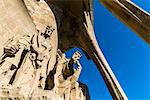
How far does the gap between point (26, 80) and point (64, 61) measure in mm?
3595

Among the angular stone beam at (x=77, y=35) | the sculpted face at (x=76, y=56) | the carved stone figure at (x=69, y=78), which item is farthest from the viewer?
the angular stone beam at (x=77, y=35)

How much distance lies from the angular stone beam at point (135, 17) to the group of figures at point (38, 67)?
1.85 meters

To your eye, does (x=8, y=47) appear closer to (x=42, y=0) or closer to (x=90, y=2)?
(x=42, y=0)

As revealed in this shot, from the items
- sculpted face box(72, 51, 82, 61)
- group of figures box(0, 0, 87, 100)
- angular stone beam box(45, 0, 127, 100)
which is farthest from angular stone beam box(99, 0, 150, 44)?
angular stone beam box(45, 0, 127, 100)

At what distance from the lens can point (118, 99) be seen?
344 inches

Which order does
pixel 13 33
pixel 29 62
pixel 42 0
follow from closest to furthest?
1. pixel 29 62
2. pixel 13 33
3. pixel 42 0

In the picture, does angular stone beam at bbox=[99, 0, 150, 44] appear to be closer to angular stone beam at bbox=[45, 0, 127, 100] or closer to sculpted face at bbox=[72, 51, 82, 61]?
sculpted face at bbox=[72, 51, 82, 61]

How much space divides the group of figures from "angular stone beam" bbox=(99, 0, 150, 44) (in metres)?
1.85

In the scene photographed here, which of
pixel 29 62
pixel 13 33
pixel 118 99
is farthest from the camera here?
pixel 118 99

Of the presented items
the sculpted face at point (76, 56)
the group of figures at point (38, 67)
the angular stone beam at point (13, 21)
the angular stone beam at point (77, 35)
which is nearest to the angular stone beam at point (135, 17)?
the group of figures at point (38, 67)

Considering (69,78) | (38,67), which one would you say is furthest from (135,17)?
(69,78)

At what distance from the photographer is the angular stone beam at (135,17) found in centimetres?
454

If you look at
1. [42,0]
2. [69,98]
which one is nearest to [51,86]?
[69,98]

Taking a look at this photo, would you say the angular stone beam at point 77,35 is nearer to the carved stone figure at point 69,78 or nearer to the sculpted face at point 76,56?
the carved stone figure at point 69,78
